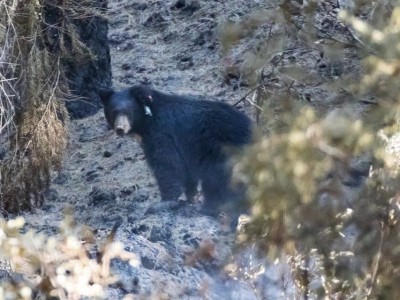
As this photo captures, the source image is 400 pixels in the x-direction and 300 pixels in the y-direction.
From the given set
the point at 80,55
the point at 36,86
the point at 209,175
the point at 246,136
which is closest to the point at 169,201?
the point at 209,175

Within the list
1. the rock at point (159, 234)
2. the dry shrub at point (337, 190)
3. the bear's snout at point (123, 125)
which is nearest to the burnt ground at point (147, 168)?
the rock at point (159, 234)

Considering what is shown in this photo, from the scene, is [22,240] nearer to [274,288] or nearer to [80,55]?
[274,288]

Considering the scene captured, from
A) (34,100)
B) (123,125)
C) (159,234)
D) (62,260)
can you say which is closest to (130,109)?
(123,125)

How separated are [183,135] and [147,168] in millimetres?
1467

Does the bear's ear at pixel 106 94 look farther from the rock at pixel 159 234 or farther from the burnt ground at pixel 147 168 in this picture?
the rock at pixel 159 234

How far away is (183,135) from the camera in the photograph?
31.6 ft

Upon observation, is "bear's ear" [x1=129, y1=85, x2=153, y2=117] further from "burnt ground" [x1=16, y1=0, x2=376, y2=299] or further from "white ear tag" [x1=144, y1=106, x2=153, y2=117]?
"burnt ground" [x1=16, y1=0, x2=376, y2=299]

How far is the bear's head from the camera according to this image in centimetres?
995

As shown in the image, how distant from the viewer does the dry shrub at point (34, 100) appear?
957cm

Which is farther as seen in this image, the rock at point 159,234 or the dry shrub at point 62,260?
the rock at point 159,234

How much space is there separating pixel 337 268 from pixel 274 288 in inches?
58.6

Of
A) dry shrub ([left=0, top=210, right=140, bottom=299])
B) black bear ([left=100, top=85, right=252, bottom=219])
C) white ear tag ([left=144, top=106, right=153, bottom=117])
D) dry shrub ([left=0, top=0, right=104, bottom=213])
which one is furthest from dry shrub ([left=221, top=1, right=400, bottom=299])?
dry shrub ([left=0, top=0, right=104, bottom=213])

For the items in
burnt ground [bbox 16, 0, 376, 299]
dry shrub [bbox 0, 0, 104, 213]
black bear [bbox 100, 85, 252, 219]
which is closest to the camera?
burnt ground [bbox 16, 0, 376, 299]

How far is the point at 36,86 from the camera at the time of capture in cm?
983
